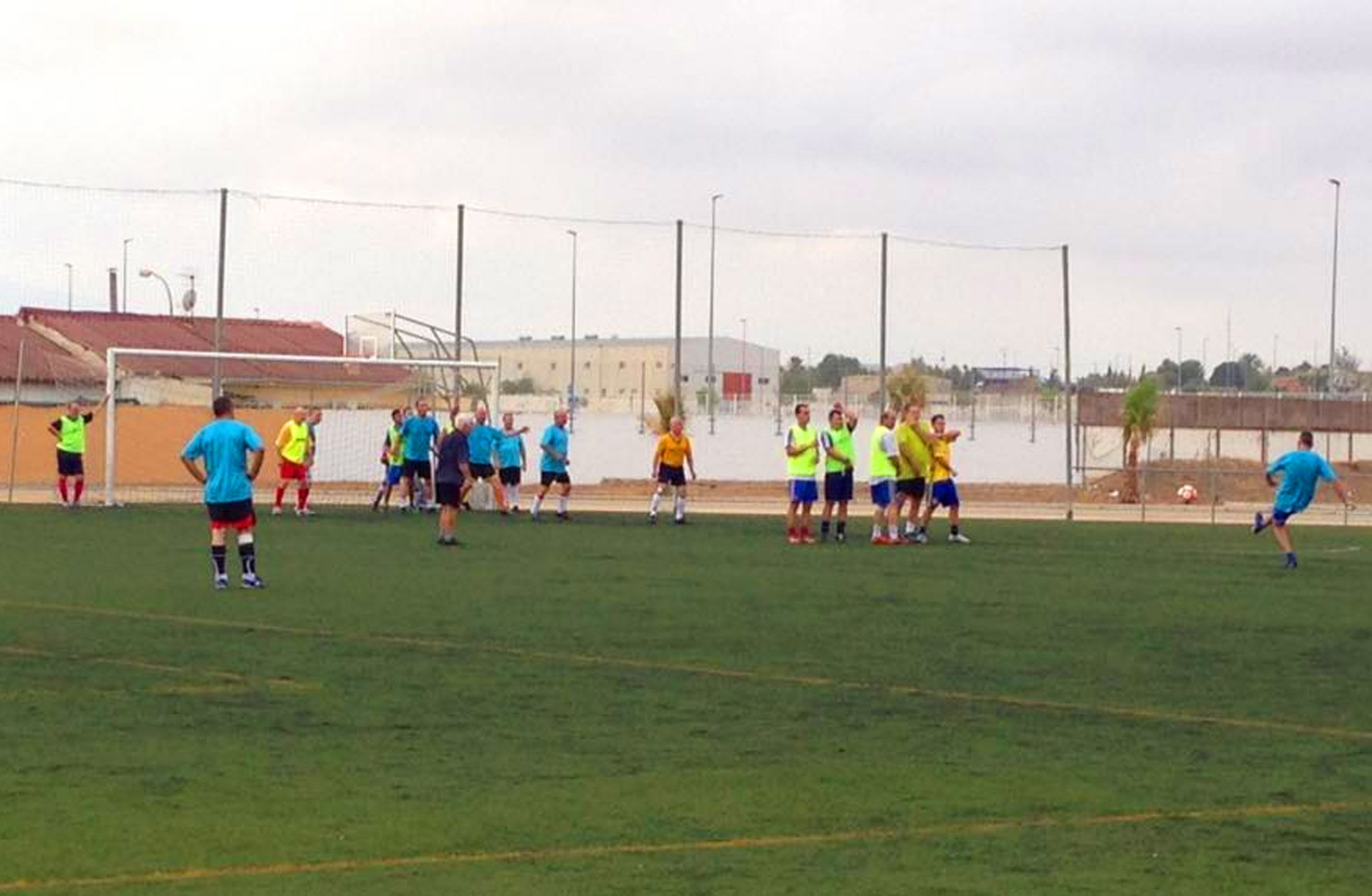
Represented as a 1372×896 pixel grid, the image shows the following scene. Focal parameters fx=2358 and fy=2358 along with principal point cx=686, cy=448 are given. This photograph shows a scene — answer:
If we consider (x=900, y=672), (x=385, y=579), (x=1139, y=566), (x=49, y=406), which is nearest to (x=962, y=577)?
(x=1139, y=566)

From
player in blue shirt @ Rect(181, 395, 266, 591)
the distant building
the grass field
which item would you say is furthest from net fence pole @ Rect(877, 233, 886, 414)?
player in blue shirt @ Rect(181, 395, 266, 591)

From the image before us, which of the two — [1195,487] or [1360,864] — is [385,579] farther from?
[1195,487]

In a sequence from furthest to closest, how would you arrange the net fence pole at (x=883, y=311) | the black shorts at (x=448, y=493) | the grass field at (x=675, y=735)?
the net fence pole at (x=883, y=311) < the black shorts at (x=448, y=493) < the grass field at (x=675, y=735)

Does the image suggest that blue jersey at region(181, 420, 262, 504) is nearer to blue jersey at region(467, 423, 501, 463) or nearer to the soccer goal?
blue jersey at region(467, 423, 501, 463)

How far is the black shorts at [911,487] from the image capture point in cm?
3027

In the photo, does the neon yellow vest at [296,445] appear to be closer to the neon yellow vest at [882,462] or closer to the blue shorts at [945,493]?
the neon yellow vest at [882,462]

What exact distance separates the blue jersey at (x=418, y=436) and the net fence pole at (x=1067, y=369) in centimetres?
1187

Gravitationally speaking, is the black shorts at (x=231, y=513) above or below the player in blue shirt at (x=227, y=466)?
below

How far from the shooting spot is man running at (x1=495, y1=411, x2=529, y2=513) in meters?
37.5

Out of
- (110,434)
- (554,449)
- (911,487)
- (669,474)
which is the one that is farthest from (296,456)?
(911,487)

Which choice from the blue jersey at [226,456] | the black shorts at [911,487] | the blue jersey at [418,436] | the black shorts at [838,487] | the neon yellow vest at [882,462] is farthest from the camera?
the blue jersey at [418,436]

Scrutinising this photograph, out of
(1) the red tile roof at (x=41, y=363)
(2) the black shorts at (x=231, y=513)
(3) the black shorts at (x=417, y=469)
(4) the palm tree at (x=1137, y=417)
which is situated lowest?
(2) the black shorts at (x=231, y=513)

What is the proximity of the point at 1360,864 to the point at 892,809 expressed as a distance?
1.98 meters

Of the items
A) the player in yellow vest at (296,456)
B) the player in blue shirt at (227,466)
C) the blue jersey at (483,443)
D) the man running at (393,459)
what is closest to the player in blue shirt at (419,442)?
the man running at (393,459)
